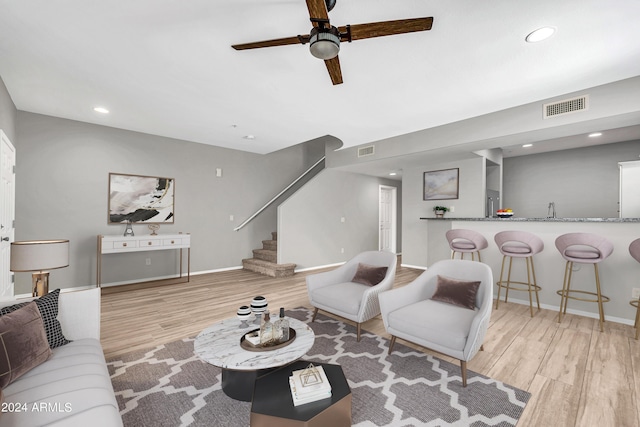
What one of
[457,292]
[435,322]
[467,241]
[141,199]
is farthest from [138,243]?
[467,241]

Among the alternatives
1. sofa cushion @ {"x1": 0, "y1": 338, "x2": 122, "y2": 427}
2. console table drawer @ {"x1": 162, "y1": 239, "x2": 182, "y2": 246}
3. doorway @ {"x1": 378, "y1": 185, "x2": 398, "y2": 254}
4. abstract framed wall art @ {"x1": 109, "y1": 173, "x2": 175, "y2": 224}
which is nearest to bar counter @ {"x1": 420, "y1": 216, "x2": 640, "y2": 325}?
doorway @ {"x1": 378, "y1": 185, "x2": 398, "y2": 254}

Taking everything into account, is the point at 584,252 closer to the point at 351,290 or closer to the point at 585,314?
the point at 585,314

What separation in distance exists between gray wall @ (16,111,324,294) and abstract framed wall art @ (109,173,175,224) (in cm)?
11

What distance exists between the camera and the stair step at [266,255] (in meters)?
5.85

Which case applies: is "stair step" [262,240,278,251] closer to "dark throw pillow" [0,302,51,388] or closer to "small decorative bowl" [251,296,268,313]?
"small decorative bowl" [251,296,268,313]

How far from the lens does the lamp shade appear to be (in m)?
2.11

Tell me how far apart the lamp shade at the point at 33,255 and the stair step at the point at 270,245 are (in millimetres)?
4099

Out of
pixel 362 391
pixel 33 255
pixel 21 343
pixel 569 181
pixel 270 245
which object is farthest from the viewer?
pixel 270 245

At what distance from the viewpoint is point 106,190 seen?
4.69m

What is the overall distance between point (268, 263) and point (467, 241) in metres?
3.60

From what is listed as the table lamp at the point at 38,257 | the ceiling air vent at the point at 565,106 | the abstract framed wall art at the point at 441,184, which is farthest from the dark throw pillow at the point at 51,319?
the abstract framed wall art at the point at 441,184

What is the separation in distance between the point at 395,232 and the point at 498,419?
22.7ft

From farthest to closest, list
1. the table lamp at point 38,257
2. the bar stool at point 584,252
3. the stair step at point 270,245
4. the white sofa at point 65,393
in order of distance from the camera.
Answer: the stair step at point 270,245, the bar stool at point 584,252, the table lamp at point 38,257, the white sofa at point 65,393

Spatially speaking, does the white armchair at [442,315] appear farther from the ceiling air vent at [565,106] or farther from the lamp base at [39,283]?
the lamp base at [39,283]
